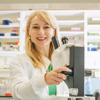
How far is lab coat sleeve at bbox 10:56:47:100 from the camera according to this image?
23.4 inches

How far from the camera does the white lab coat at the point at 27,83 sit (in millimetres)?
603

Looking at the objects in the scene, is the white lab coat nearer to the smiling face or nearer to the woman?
the woman

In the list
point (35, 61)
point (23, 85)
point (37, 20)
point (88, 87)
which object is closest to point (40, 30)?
point (37, 20)

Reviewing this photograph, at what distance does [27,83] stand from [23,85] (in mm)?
54

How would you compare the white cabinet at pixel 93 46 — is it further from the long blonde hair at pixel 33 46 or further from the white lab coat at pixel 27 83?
the white lab coat at pixel 27 83

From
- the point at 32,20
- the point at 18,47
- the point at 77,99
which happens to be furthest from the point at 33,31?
the point at 18,47

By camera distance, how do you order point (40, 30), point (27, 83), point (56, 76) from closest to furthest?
point (56, 76)
point (27, 83)
point (40, 30)

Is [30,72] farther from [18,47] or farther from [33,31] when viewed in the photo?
[18,47]

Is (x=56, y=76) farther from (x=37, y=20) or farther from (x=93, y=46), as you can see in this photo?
(x=93, y=46)

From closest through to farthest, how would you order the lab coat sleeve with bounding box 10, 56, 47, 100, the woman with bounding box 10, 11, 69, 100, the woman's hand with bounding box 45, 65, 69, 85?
the woman's hand with bounding box 45, 65, 69, 85
the lab coat sleeve with bounding box 10, 56, 47, 100
the woman with bounding box 10, 11, 69, 100

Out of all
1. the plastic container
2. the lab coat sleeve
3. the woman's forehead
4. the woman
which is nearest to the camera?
the lab coat sleeve

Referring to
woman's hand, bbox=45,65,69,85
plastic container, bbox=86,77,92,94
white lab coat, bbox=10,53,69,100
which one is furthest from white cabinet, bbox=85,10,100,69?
woman's hand, bbox=45,65,69,85

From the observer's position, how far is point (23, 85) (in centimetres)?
71

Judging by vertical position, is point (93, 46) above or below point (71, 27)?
below
